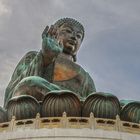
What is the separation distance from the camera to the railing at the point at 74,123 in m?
10.7

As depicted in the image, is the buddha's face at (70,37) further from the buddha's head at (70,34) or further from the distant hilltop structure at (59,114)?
the distant hilltop structure at (59,114)

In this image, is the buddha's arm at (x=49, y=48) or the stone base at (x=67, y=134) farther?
the buddha's arm at (x=49, y=48)

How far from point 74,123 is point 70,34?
732 centimetres

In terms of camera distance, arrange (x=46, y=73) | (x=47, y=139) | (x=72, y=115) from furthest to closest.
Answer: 1. (x=46, y=73)
2. (x=72, y=115)
3. (x=47, y=139)

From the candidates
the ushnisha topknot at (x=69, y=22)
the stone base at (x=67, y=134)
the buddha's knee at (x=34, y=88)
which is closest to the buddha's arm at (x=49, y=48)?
the buddha's knee at (x=34, y=88)

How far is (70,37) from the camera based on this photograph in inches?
685

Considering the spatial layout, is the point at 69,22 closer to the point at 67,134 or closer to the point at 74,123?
the point at 74,123

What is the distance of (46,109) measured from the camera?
11438 millimetres

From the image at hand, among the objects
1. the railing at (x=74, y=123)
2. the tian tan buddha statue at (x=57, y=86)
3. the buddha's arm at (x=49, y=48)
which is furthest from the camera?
the buddha's arm at (x=49, y=48)

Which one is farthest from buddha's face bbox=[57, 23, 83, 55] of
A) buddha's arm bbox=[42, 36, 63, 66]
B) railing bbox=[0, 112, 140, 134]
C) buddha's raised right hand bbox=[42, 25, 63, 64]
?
railing bbox=[0, 112, 140, 134]

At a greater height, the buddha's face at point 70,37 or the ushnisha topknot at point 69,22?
the ushnisha topknot at point 69,22

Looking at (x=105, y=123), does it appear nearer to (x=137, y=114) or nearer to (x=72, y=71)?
(x=137, y=114)

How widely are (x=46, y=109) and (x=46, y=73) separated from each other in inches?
123

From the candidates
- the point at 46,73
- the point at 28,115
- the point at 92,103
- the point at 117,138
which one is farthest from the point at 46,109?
the point at 46,73
